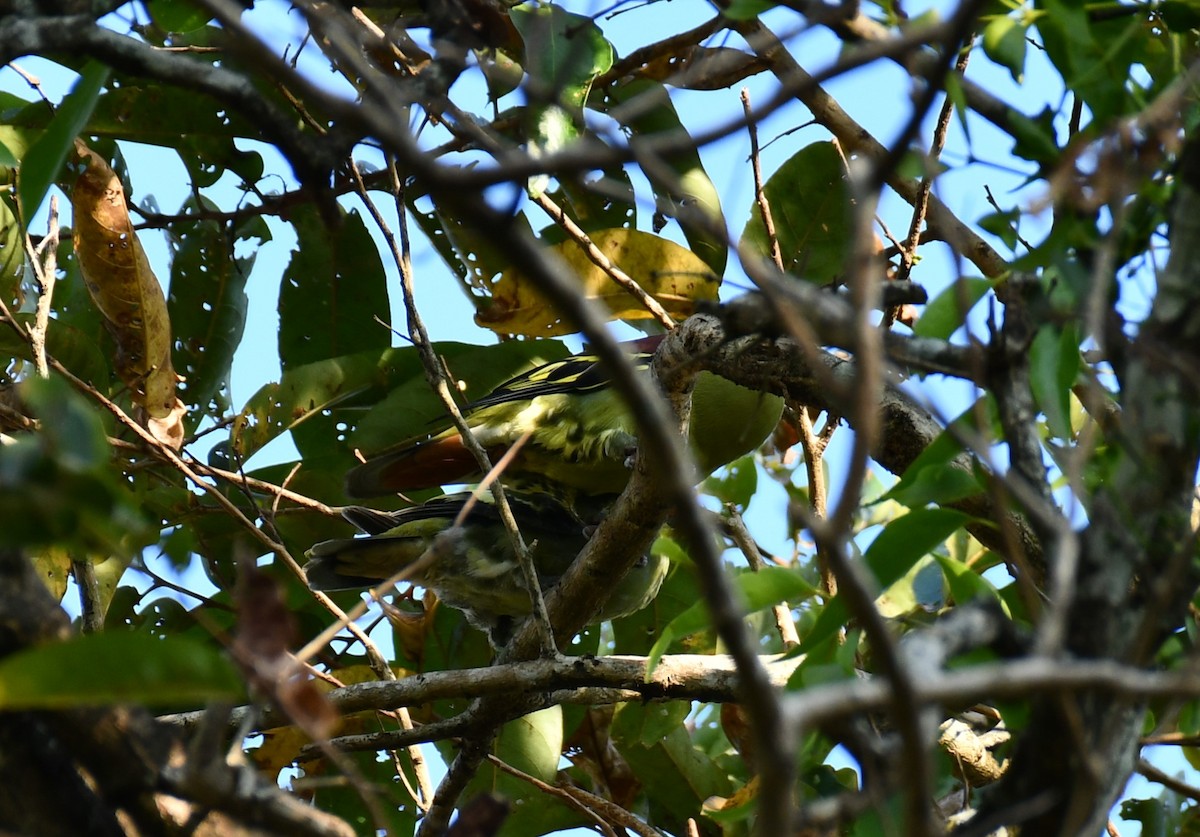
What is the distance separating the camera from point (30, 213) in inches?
72.6

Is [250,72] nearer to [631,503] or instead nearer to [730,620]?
[631,503]

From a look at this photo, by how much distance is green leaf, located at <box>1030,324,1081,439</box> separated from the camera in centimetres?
157

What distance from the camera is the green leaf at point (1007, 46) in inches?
69.0

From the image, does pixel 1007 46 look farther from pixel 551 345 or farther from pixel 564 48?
pixel 551 345

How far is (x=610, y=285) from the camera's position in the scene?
401cm

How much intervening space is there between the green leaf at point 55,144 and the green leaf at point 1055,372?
54.8 inches

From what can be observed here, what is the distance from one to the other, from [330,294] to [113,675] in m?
3.10

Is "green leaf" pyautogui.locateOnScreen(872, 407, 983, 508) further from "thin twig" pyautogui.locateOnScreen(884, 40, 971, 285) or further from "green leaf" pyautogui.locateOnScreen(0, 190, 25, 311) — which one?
"green leaf" pyautogui.locateOnScreen(0, 190, 25, 311)

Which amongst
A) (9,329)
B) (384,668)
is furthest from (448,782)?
(9,329)

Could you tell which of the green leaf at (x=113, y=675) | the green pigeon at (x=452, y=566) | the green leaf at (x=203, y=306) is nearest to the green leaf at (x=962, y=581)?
the green leaf at (x=113, y=675)

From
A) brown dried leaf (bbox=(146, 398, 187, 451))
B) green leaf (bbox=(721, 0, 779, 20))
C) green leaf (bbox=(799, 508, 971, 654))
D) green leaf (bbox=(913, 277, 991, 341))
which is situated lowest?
green leaf (bbox=(799, 508, 971, 654))

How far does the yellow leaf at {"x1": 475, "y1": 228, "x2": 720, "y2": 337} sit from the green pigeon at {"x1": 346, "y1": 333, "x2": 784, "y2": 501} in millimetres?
568

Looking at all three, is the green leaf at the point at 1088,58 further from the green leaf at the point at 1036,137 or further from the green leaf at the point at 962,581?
the green leaf at the point at 962,581

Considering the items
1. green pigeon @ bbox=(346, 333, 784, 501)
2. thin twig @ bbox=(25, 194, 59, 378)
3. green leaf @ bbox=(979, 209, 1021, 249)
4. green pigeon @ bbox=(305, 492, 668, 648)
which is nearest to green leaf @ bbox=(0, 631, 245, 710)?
green leaf @ bbox=(979, 209, 1021, 249)
